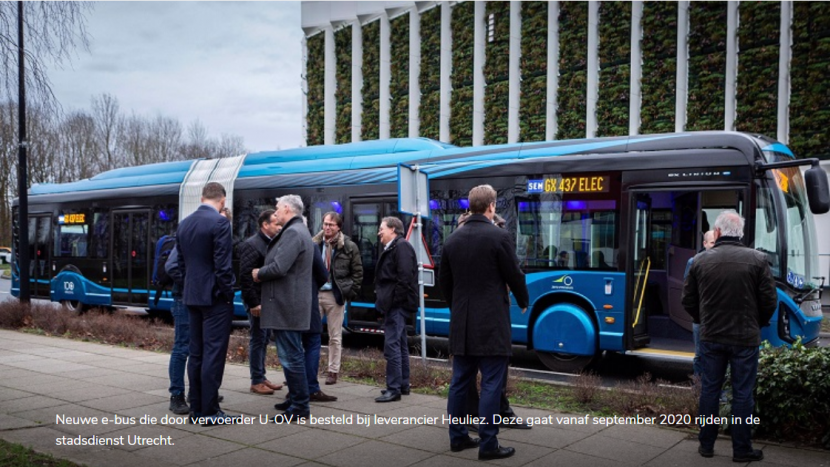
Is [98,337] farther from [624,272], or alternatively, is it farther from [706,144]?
[706,144]

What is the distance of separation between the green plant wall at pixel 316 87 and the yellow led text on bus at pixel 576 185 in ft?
108

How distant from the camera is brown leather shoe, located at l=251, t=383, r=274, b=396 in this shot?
8047 millimetres

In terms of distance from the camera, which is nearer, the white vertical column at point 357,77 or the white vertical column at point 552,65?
the white vertical column at point 552,65

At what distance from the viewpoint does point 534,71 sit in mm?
32531

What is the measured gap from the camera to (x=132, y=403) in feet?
24.8

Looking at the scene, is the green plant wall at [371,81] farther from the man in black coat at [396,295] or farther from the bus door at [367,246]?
the man in black coat at [396,295]

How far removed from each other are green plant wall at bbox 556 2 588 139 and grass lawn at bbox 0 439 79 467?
27.2 metres

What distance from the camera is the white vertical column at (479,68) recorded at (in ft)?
113

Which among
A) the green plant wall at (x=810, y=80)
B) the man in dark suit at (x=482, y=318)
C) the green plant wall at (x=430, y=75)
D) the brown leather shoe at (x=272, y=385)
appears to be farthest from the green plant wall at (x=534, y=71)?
the man in dark suit at (x=482, y=318)

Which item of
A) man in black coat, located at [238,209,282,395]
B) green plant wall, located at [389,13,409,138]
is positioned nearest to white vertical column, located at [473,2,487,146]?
green plant wall, located at [389,13,409,138]

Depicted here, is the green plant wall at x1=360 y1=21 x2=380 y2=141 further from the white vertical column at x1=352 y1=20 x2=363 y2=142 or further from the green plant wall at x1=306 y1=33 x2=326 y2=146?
the green plant wall at x1=306 y1=33 x2=326 y2=146

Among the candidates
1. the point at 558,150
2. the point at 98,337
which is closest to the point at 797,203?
the point at 558,150

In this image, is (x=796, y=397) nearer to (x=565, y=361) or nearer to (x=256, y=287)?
(x=565, y=361)

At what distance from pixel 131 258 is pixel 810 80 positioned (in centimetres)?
2139
